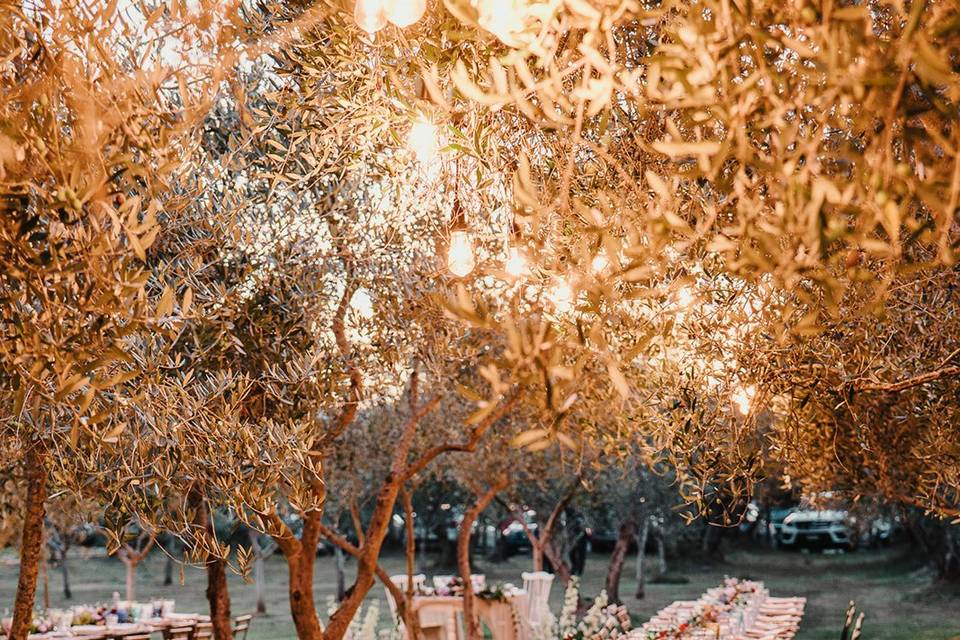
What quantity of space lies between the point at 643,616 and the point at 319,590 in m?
11.9

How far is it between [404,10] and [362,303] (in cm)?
357

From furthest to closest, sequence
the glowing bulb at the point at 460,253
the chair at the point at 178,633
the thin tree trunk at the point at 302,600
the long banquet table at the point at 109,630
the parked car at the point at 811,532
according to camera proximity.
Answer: the parked car at the point at 811,532 < the chair at the point at 178,633 < the long banquet table at the point at 109,630 < the thin tree trunk at the point at 302,600 < the glowing bulb at the point at 460,253

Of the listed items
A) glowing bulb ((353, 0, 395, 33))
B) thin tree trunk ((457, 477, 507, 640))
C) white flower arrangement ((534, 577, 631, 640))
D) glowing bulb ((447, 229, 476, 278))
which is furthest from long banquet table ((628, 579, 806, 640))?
glowing bulb ((353, 0, 395, 33))

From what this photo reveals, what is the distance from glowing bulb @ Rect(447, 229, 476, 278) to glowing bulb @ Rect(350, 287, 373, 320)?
153cm

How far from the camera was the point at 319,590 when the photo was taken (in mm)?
29703

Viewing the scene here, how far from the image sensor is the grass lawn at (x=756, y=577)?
20.0 meters

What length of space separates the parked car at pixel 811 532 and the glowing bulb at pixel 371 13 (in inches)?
1578

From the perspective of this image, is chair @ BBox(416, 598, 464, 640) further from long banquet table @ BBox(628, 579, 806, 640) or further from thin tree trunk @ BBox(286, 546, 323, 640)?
thin tree trunk @ BBox(286, 546, 323, 640)

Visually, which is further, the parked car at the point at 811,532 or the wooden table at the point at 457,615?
the parked car at the point at 811,532

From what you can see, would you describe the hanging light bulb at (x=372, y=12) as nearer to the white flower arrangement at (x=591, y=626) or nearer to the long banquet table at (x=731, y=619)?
the white flower arrangement at (x=591, y=626)

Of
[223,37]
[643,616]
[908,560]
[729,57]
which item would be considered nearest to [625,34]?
[223,37]

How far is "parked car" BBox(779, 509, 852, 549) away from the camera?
39250mm

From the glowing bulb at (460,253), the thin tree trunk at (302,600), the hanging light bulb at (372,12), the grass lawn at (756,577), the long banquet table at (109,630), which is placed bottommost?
the grass lawn at (756,577)

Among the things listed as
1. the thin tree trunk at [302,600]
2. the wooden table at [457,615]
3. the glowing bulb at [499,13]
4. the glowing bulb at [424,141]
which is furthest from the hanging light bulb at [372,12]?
the wooden table at [457,615]
